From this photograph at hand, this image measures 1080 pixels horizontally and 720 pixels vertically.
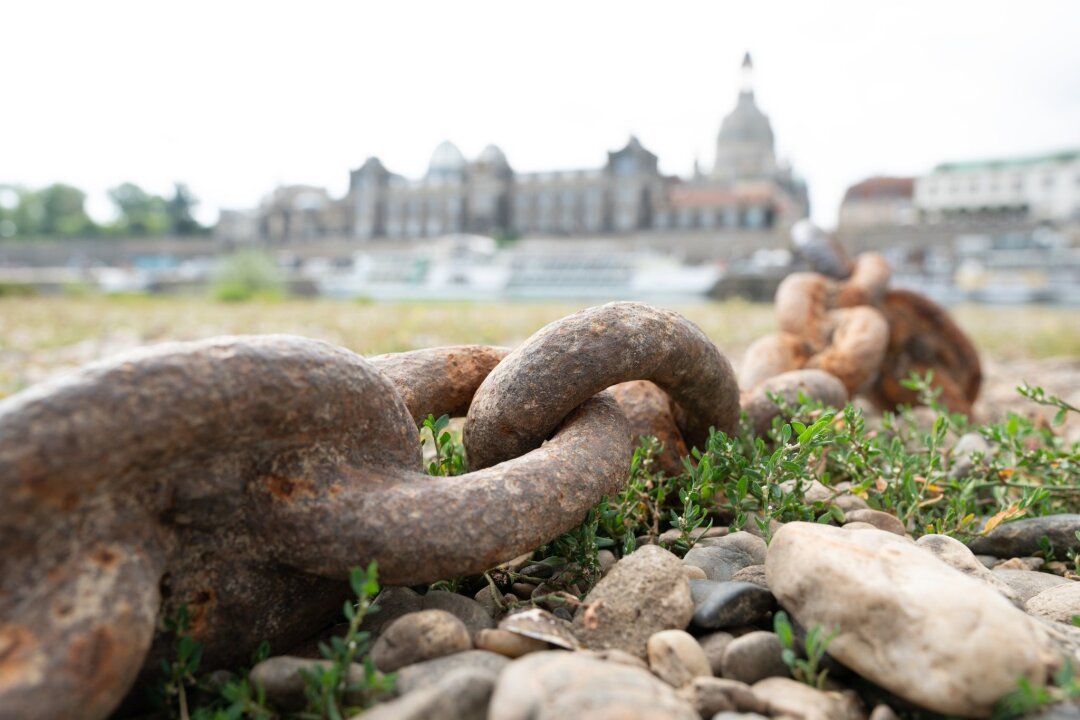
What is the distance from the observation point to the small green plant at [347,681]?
1.28m

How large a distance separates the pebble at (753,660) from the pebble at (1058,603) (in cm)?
63

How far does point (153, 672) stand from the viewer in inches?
53.0

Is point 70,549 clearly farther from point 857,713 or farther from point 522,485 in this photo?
point 857,713

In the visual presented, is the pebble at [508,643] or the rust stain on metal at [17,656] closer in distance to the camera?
the rust stain on metal at [17,656]

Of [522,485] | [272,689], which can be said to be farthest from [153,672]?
[522,485]

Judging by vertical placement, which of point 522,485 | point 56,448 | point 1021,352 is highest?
point 56,448

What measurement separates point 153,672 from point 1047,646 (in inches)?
57.3

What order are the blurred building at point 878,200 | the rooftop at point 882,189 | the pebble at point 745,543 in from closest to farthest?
1. the pebble at point 745,543
2. the blurred building at point 878,200
3. the rooftop at point 882,189

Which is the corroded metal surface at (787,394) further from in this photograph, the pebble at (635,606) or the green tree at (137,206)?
the green tree at (137,206)

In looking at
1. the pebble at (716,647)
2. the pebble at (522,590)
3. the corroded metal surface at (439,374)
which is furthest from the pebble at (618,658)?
the corroded metal surface at (439,374)

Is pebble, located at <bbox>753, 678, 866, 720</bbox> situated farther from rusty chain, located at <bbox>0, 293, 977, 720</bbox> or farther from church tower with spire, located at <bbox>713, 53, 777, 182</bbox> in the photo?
church tower with spire, located at <bbox>713, 53, 777, 182</bbox>

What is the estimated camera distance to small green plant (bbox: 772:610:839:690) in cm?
133

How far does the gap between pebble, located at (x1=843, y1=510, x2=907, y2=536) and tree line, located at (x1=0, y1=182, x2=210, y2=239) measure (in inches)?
3351

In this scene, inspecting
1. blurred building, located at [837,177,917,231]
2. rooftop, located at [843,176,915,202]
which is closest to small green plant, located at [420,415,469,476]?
blurred building, located at [837,177,917,231]
